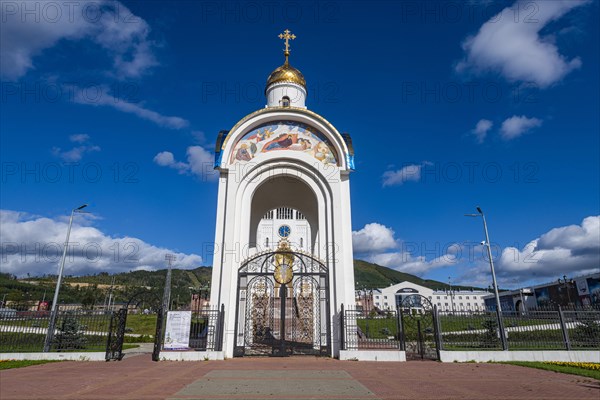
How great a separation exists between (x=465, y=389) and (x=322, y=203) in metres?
9.57


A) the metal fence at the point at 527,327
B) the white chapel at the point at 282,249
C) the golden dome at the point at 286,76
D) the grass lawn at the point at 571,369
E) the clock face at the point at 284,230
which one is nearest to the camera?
the grass lawn at the point at 571,369

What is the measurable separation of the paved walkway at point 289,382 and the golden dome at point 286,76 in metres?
15.4

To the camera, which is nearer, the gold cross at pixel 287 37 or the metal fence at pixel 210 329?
the metal fence at pixel 210 329

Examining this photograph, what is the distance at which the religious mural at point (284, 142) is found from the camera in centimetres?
1594

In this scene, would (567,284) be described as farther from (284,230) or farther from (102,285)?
(102,285)

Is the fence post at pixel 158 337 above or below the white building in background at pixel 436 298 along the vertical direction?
below

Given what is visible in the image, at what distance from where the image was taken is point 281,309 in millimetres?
13047

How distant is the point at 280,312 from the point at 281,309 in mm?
2032

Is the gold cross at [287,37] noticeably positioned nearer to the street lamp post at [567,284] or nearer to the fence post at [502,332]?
the fence post at [502,332]

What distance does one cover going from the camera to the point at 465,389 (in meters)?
7.13

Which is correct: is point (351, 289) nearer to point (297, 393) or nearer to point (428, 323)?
point (428, 323)

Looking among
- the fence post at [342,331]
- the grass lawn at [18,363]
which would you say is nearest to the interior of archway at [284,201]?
the fence post at [342,331]

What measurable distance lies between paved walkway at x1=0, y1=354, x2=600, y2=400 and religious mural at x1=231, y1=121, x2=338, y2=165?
342 inches

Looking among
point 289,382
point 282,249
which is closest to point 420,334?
point 282,249
